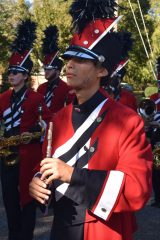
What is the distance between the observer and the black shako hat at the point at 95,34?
103 inches

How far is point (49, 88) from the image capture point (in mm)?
7891

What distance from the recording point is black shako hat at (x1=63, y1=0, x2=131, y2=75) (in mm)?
2619

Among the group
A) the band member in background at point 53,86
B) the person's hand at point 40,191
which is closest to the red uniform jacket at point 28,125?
the band member in background at point 53,86

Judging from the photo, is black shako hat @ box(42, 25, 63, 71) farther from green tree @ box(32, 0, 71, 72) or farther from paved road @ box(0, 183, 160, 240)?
green tree @ box(32, 0, 71, 72)

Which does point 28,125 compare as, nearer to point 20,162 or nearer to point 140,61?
point 20,162

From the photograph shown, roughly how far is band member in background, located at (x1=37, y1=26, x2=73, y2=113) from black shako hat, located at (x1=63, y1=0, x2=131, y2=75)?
4.53m

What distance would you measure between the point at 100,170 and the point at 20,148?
285cm

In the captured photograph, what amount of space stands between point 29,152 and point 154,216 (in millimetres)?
2208

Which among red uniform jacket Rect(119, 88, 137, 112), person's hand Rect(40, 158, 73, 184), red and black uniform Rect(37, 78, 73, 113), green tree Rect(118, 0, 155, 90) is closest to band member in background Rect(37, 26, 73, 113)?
red and black uniform Rect(37, 78, 73, 113)

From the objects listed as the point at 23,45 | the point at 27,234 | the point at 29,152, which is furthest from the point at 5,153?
the point at 23,45

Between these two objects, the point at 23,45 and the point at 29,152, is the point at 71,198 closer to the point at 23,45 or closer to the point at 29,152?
the point at 29,152

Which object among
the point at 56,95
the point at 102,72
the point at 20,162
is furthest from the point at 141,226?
the point at 102,72

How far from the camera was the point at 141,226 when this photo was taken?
5879mm

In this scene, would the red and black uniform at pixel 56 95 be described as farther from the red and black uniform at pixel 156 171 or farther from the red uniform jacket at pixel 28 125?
the red uniform jacket at pixel 28 125
